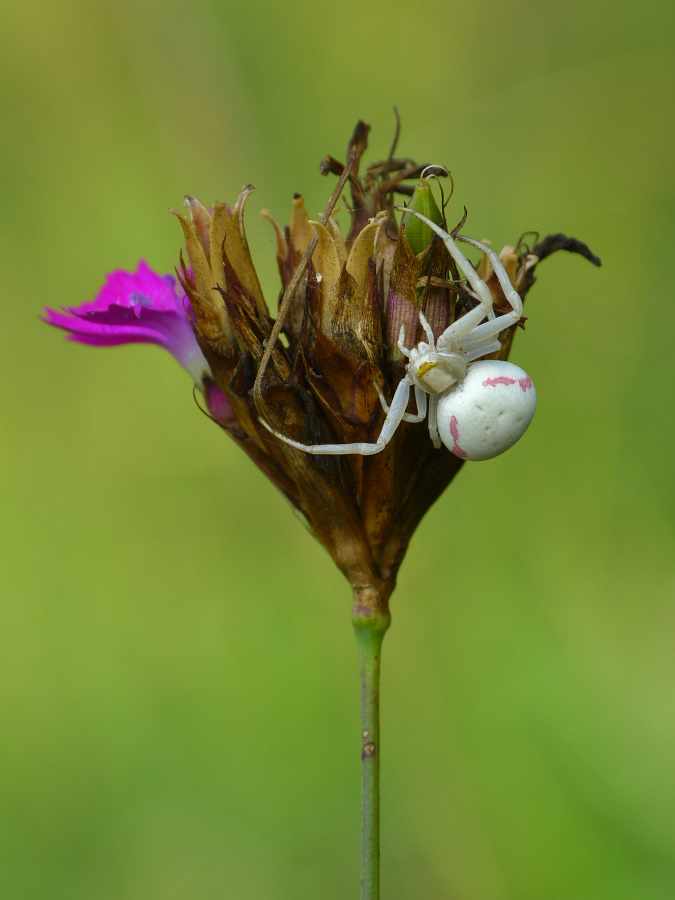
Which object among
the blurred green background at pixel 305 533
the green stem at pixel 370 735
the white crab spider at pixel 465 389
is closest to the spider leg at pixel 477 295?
the white crab spider at pixel 465 389

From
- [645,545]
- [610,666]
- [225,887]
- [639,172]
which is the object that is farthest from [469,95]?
[225,887]

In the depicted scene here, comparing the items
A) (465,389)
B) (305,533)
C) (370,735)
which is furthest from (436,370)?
(305,533)

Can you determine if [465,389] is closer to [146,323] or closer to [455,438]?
[455,438]

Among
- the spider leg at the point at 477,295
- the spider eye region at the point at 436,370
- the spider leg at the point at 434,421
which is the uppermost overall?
the spider leg at the point at 477,295

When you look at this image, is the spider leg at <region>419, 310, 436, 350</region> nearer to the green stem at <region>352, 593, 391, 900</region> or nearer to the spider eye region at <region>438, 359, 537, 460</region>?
the spider eye region at <region>438, 359, 537, 460</region>

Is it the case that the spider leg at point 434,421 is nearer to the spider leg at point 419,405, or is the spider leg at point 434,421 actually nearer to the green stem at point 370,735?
the spider leg at point 419,405

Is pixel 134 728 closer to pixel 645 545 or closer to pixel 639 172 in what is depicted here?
pixel 645 545
